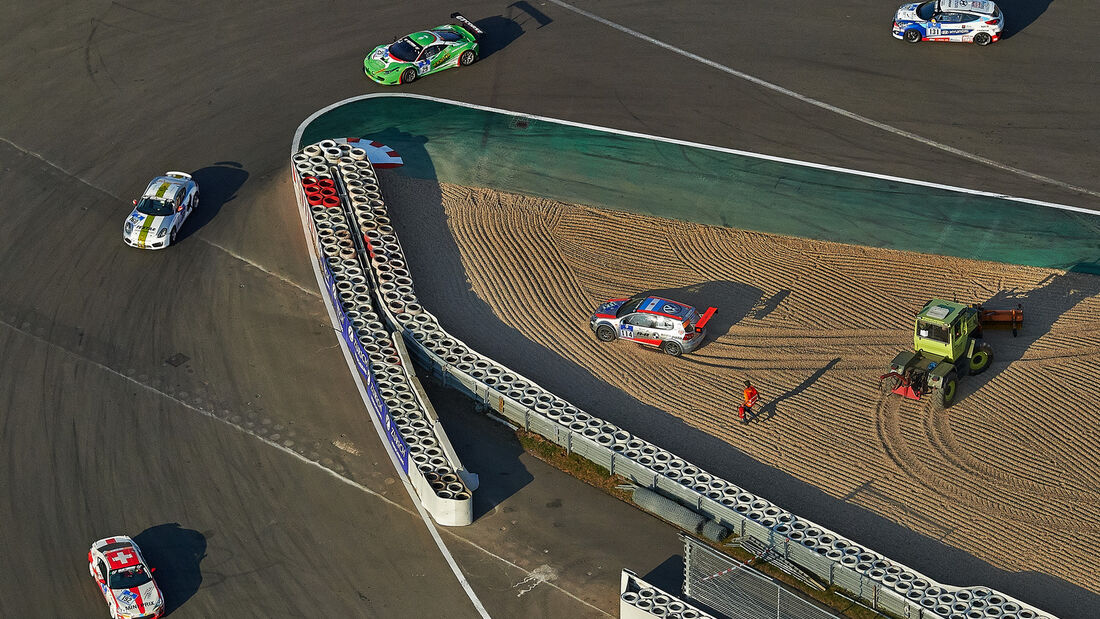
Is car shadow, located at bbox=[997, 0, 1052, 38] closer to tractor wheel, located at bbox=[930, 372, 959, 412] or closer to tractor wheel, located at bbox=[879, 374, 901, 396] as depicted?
tractor wheel, located at bbox=[879, 374, 901, 396]

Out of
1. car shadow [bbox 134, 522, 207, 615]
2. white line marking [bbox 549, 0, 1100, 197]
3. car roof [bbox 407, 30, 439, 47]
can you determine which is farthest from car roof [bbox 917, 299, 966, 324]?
car roof [bbox 407, 30, 439, 47]

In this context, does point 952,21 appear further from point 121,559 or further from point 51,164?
point 121,559

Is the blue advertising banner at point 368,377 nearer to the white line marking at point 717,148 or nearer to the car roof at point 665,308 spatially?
the car roof at point 665,308

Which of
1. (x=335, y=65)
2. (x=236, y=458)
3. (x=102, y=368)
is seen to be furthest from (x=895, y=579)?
(x=335, y=65)

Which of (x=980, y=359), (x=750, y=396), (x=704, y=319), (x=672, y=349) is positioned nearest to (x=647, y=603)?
(x=750, y=396)

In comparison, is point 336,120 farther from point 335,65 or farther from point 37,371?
point 37,371

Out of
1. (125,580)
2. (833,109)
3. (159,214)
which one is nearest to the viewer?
(125,580)
